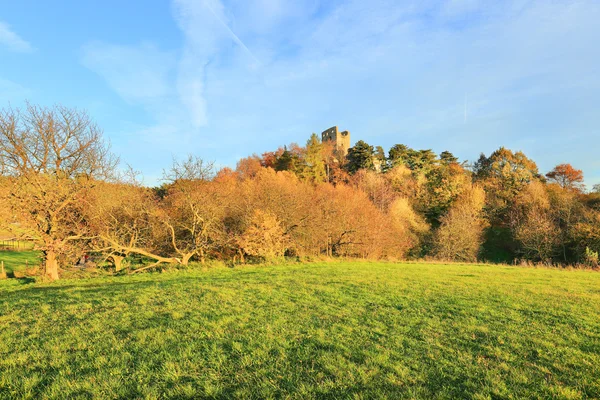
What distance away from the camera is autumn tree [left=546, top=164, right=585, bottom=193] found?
56969 millimetres

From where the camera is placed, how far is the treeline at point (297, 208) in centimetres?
1564

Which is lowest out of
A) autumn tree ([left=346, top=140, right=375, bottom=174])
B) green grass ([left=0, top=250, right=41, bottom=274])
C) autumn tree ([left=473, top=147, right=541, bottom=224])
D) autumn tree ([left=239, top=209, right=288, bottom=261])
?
green grass ([left=0, top=250, right=41, bottom=274])

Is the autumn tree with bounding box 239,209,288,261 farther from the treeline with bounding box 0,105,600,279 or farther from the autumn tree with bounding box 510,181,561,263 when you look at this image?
the autumn tree with bounding box 510,181,561,263

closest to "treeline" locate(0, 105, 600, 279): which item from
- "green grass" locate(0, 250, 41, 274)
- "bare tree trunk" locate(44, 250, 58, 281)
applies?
"bare tree trunk" locate(44, 250, 58, 281)

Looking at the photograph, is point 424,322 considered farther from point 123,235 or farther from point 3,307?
point 123,235

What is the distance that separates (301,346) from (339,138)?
2841 inches

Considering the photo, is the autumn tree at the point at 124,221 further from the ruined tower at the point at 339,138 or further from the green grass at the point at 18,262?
the ruined tower at the point at 339,138

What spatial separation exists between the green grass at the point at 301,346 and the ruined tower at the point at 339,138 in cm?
6466

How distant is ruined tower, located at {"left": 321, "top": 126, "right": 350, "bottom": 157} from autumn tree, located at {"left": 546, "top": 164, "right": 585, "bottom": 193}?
1695 inches

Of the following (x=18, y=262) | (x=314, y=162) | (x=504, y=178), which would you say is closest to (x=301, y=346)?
(x=18, y=262)

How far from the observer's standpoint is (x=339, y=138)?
244 ft

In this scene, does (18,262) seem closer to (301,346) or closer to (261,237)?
(261,237)

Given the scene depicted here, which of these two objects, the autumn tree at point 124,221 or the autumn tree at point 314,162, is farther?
the autumn tree at point 314,162

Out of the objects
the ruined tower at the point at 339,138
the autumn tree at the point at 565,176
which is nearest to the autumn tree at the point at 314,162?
the ruined tower at the point at 339,138
